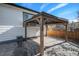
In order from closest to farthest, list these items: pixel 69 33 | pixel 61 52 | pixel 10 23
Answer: pixel 61 52 → pixel 10 23 → pixel 69 33

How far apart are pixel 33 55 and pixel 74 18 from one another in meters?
1.78

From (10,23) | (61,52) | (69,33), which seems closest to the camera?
(61,52)

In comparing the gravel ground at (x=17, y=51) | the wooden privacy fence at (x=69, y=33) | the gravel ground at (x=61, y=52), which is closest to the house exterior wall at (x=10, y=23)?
the gravel ground at (x=17, y=51)

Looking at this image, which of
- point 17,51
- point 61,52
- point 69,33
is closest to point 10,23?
point 17,51

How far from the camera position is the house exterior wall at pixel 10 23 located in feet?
11.2

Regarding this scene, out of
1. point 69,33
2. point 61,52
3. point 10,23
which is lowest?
point 61,52

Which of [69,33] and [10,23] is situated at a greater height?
[10,23]

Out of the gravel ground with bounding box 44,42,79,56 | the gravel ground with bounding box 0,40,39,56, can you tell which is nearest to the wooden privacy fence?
the gravel ground with bounding box 44,42,79,56

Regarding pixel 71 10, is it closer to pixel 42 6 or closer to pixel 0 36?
pixel 42 6

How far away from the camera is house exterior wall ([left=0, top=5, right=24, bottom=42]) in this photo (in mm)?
3416

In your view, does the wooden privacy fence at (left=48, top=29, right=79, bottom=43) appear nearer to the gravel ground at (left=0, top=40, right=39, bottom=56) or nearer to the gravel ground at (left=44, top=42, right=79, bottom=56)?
the gravel ground at (left=44, top=42, right=79, bottom=56)

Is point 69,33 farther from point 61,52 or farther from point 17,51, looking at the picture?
point 17,51

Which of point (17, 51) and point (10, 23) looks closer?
point (17, 51)

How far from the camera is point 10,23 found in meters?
3.69
